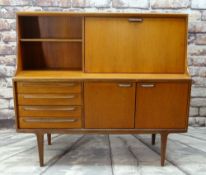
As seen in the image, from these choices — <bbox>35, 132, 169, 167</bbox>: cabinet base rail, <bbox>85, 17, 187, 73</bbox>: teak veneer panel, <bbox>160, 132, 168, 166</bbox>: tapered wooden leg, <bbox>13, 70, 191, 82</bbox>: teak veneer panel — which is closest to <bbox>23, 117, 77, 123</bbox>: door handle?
<bbox>35, 132, 169, 167</bbox>: cabinet base rail

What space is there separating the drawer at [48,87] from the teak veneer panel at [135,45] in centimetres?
21

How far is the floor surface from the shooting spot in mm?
1986

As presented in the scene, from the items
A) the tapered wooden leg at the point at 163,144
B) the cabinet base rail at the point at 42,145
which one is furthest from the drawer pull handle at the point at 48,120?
the tapered wooden leg at the point at 163,144

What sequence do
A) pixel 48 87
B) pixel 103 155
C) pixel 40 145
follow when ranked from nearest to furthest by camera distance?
pixel 48 87
pixel 40 145
pixel 103 155

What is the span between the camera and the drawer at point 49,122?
76.1 inches

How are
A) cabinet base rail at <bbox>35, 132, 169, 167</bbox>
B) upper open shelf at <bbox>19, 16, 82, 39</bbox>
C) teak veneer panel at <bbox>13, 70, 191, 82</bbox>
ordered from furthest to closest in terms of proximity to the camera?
upper open shelf at <bbox>19, 16, 82, 39</bbox>
cabinet base rail at <bbox>35, 132, 169, 167</bbox>
teak veneer panel at <bbox>13, 70, 191, 82</bbox>

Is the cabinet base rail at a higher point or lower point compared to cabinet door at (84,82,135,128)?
lower

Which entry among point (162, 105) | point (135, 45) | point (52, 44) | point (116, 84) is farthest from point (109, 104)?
point (52, 44)

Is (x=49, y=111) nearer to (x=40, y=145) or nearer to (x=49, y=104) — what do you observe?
(x=49, y=104)

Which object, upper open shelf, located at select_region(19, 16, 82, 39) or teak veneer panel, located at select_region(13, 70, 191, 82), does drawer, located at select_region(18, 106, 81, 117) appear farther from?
upper open shelf, located at select_region(19, 16, 82, 39)

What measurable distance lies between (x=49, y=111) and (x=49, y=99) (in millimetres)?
91

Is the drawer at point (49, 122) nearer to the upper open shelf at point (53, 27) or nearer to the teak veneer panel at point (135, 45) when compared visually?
the teak veneer panel at point (135, 45)

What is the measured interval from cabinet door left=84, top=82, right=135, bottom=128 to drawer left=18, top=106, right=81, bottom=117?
0.09 metres

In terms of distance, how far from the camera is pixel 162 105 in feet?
6.32
